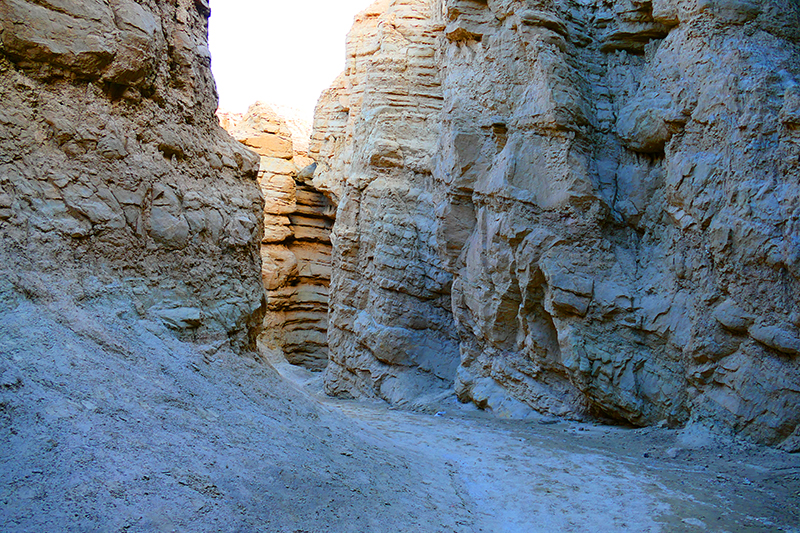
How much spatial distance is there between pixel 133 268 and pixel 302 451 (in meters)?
2.06

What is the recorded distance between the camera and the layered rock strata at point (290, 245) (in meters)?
19.8

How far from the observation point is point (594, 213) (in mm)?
8102

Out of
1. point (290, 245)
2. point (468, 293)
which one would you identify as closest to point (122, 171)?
point (468, 293)

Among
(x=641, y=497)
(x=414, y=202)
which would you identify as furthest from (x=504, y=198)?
(x=641, y=497)

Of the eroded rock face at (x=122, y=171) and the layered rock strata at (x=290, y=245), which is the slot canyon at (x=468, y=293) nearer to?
the eroded rock face at (x=122, y=171)

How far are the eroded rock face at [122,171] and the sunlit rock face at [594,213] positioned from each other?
4412 millimetres

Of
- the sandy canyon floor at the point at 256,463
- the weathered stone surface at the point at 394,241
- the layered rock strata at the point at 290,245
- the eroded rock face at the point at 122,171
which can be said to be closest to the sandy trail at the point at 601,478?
the sandy canyon floor at the point at 256,463

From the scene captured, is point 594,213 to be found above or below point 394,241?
above

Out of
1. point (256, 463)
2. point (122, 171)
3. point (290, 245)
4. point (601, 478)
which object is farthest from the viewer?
point (290, 245)

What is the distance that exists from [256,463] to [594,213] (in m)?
6.01

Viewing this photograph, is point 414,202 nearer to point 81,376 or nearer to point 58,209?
point 58,209

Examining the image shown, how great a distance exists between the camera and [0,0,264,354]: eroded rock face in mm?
4238

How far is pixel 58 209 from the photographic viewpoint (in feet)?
14.3

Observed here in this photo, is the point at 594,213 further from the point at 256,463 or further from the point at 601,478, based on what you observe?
the point at 256,463
